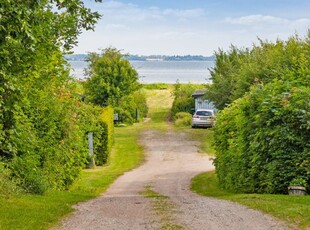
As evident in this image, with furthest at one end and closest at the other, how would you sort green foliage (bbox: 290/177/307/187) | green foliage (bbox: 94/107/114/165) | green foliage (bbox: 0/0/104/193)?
green foliage (bbox: 94/107/114/165)
green foliage (bbox: 290/177/307/187)
green foliage (bbox: 0/0/104/193)

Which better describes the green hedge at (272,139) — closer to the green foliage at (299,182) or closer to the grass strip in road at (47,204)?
the green foliage at (299,182)

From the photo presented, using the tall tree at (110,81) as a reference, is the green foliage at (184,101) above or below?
below

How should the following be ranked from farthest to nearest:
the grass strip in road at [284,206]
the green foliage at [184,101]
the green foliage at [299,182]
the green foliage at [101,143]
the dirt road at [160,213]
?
Answer: the green foliage at [184,101] < the green foliage at [101,143] < the green foliage at [299,182] < the grass strip in road at [284,206] < the dirt road at [160,213]

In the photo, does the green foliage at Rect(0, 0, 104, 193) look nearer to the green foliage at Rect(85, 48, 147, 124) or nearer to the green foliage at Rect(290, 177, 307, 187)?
the green foliage at Rect(290, 177, 307, 187)

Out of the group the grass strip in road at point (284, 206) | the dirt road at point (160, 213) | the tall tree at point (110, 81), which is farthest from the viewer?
the tall tree at point (110, 81)

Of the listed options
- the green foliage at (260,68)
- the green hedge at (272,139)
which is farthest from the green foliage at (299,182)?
the green foliage at (260,68)

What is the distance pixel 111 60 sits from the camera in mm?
51969

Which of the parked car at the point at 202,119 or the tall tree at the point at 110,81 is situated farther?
the tall tree at the point at 110,81

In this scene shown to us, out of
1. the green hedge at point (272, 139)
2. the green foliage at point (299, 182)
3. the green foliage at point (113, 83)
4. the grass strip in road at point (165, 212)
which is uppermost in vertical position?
the green foliage at point (113, 83)

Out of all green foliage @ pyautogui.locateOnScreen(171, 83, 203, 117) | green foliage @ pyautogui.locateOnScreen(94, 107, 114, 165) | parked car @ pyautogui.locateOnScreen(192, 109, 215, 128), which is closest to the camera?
green foliage @ pyautogui.locateOnScreen(94, 107, 114, 165)

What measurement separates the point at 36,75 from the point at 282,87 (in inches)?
A: 266

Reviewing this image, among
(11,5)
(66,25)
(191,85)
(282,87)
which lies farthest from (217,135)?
(191,85)

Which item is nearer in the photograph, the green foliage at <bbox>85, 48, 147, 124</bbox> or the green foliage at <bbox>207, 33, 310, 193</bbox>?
the green foliage at <bbox>207, 33, 310, 193</bbox>

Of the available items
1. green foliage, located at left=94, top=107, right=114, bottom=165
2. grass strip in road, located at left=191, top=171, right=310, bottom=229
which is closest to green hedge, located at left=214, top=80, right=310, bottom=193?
grass strip in road, located at left=191, top=171, right=310, bottom=229
